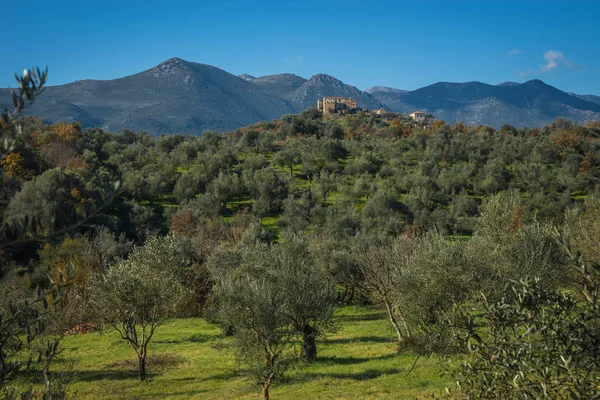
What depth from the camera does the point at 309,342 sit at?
25.8 m

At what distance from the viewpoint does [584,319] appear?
589 cm

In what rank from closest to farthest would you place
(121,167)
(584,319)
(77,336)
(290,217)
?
(584,319) < (77,336) < (290,217) < (121,167)

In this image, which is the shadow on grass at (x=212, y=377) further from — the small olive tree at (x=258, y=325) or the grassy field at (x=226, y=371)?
the small olive tree at (x=258, y=325)

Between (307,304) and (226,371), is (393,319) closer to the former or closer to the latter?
(307,304)

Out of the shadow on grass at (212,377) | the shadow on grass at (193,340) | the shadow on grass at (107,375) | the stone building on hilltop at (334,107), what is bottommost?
the shadow on grass at (193,340)

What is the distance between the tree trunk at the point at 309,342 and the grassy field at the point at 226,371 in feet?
1.79

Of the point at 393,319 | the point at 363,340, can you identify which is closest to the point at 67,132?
the point at 363,340

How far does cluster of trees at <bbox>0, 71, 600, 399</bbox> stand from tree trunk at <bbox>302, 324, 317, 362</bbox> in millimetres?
166

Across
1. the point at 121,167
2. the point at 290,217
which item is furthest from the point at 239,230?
the point at 121,167

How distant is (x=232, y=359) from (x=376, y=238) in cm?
2716

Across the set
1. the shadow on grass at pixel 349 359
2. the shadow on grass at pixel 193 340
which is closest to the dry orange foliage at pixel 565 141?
the shadow on grass at pixel 349 359

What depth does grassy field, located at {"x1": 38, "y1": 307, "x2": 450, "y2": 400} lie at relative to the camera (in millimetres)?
20203

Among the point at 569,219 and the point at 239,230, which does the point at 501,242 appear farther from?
the point at 239,230

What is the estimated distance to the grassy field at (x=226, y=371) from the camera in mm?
20203
